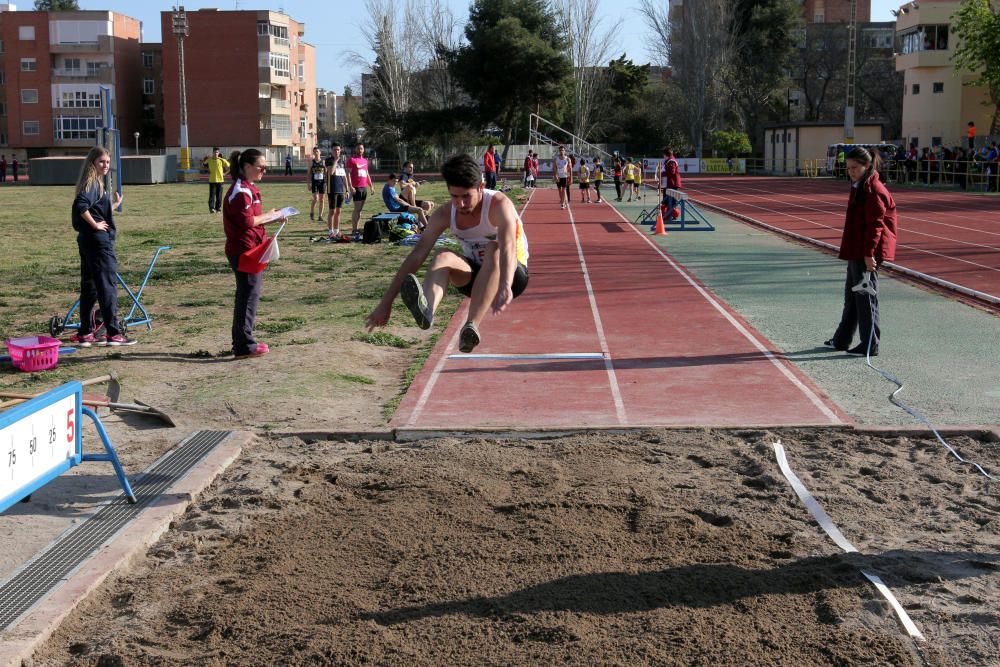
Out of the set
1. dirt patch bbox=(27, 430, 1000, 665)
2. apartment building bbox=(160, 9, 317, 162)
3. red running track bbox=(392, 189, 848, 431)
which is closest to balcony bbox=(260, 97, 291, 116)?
apartment building bbox=(160, 9, 317, 162)

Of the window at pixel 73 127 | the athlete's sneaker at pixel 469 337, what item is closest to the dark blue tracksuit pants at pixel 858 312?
the athlete's sneaker at pixel 469 337

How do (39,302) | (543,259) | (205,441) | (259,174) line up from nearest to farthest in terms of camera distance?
(205,441) < (259,174) < (39,302) < (543,259)

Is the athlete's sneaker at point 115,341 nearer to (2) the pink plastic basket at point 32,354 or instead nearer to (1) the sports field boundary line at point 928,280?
(2) the pink plastic basket at point 32,354

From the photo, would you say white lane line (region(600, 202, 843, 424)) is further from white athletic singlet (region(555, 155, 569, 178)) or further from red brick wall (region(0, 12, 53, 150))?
red brick wall (region(0, 12, 53, 150))

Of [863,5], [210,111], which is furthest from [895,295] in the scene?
[863,5]

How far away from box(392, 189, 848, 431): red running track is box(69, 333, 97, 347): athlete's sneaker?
3.38 metres

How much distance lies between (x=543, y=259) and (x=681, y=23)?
67602 millimetres

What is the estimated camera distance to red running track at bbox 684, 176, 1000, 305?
1719cm

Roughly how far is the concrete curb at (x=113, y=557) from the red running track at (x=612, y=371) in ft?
4.80

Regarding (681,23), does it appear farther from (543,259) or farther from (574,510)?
(574,510)

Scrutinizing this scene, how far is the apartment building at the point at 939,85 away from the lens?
201 ft

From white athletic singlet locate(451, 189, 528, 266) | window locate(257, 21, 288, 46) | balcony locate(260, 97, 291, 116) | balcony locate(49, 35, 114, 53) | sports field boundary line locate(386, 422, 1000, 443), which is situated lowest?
sports field boundary line locate(386, 422, 1000, 443)

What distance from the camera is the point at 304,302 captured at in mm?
13555

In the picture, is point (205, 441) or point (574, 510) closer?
point (574, 510)
